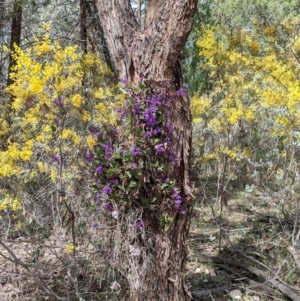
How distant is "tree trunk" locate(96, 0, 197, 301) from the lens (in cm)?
285

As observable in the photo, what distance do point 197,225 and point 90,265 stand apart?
8.49 feet

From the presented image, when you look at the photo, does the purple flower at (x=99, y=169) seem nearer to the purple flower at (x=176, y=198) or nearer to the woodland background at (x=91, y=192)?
the woodland background at (x=91, y=192)

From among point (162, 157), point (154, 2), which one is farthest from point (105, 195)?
point (154, 2)

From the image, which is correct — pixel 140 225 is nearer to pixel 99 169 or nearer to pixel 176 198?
pixel 176 198

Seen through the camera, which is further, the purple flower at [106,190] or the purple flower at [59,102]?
the purple flower at [59,102]

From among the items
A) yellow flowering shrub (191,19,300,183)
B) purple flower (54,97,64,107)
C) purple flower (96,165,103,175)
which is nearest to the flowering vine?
purple flower (96,165,103,175)

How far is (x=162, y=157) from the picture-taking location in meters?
2.88

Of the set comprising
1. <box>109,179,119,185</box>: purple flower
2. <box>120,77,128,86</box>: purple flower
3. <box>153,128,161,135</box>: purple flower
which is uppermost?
<box>120,77,128,86</box>: purple flower

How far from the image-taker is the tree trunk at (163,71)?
2850 mm

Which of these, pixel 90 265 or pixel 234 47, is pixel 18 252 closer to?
pixel 90 265

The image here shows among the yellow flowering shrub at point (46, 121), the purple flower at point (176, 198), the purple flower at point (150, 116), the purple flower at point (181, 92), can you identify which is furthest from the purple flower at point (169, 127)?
the yellow flowering shrub at point (46, 121)

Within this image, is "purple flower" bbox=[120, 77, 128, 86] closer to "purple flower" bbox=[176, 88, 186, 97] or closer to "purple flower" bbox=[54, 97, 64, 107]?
"purple flower" bbox=[176, 88, 186, 97]

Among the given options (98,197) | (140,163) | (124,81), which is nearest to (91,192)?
(98,197)

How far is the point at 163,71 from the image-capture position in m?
2.87
